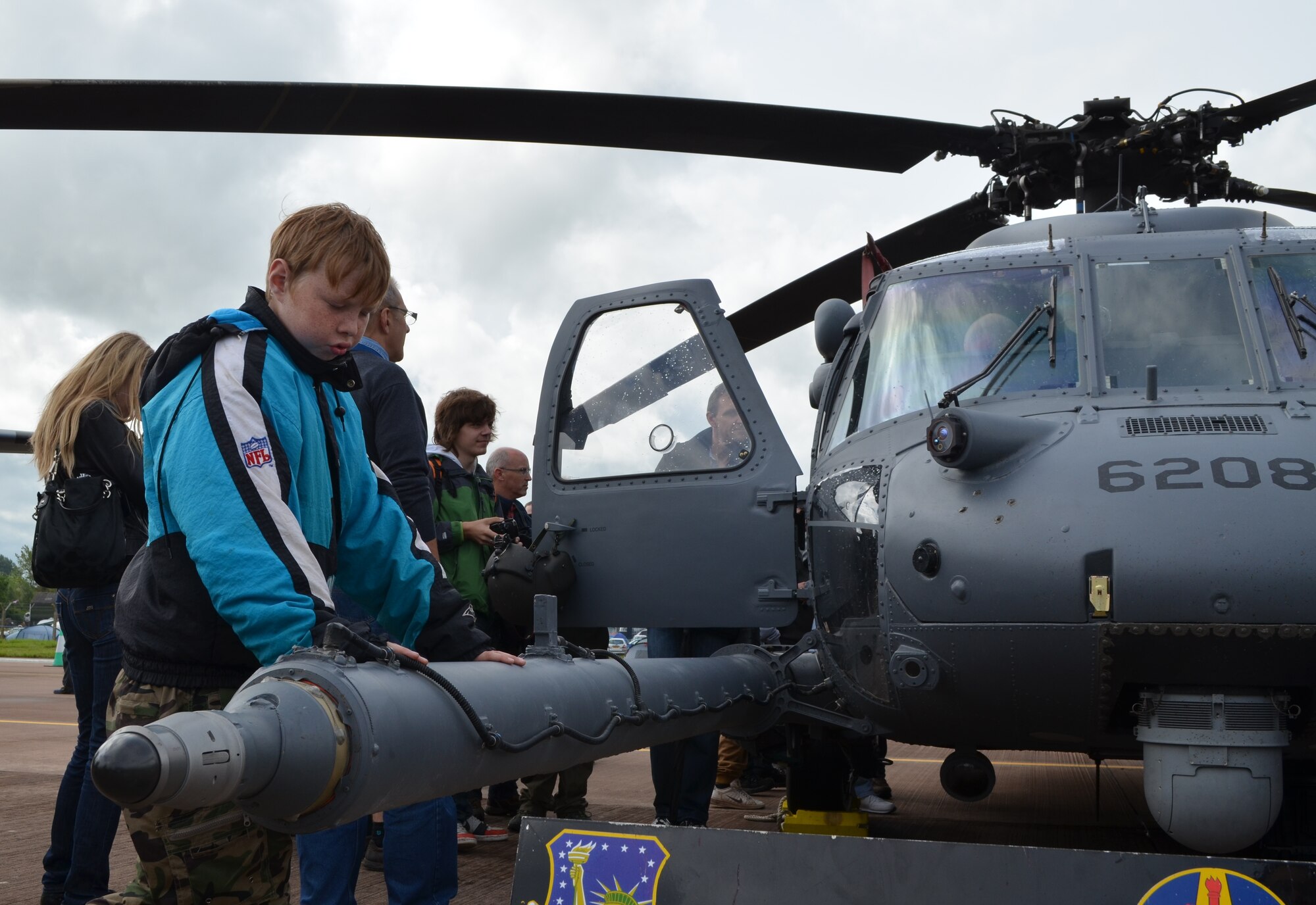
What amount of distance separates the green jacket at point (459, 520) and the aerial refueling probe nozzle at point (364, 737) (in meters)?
2.54

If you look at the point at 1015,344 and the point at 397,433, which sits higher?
the point at 1015,344

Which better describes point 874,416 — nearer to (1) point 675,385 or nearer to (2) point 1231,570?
(1) point 675,385

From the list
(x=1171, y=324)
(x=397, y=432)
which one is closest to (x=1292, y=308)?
(x=1171, y=324)

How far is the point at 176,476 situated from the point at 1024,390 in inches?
105

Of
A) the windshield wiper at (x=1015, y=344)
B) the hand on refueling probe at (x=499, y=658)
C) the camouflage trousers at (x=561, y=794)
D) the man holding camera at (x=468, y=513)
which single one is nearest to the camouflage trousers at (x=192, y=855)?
the hand on refueling probe at (x=499, y=658)

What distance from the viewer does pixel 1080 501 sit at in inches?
125

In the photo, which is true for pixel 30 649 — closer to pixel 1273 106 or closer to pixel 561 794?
pixel 561 794

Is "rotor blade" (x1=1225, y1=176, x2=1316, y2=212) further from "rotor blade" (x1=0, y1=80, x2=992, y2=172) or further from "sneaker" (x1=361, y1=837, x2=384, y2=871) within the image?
"sneaker" (x1=361, y1=837, x2=384, y2=871)

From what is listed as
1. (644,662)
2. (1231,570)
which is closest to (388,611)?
(644,662)

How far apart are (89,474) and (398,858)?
68.7 inches

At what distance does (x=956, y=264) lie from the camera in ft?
14.7

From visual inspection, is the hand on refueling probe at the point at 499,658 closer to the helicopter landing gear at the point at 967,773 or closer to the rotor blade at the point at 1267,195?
the helicopter landing gear at the point at 967,773

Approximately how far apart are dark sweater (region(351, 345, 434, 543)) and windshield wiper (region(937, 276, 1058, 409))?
1.65 m

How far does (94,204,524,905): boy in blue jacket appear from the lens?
2133 mm
